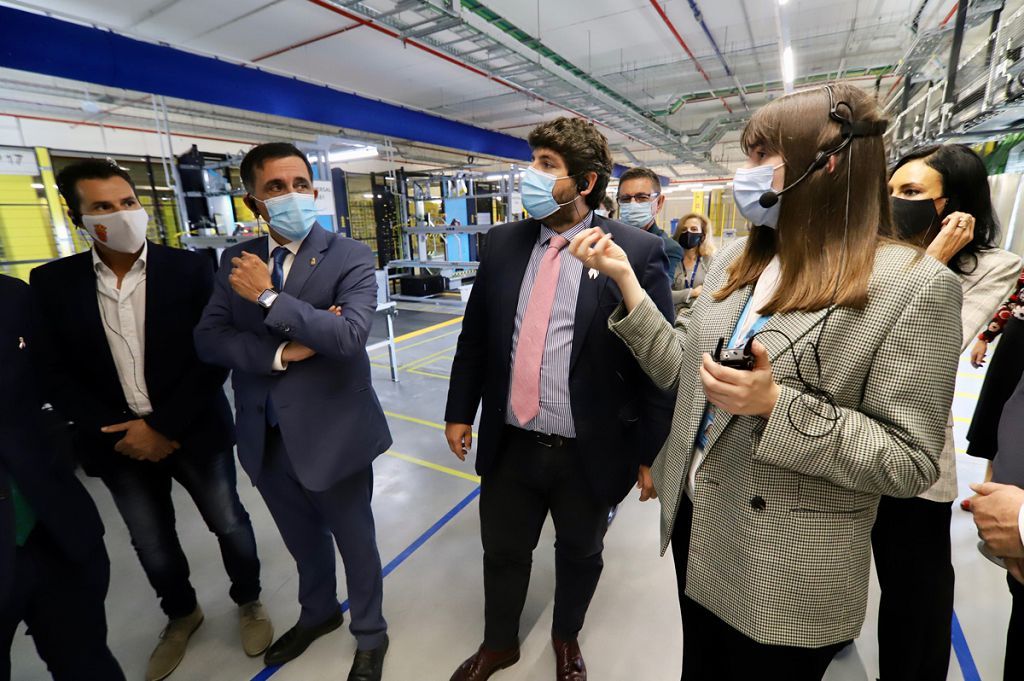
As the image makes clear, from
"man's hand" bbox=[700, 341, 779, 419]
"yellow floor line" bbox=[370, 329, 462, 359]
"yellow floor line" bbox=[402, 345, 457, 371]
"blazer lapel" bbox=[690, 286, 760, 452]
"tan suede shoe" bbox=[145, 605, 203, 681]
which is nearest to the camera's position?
"man's hand" bbox=[700, 341, 779, 419]

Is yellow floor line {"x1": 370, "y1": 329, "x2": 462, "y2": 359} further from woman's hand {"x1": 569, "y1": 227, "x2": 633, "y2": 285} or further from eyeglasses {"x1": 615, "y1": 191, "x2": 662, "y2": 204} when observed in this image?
woman's hand {"x1": 569, "y1": 227, "x2": 633, "y2": 285}

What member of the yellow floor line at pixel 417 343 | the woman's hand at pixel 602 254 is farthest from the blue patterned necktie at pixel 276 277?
the yellow floor line at pixel 417 343

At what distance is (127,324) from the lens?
181 centimetres

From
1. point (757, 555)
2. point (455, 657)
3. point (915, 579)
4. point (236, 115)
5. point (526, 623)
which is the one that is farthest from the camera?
point (236, 115)

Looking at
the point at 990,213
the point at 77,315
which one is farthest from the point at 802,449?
the point at 77,315

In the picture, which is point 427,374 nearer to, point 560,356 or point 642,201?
point 642,201

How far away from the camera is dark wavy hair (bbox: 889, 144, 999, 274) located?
5.72ft

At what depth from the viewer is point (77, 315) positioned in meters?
1.74

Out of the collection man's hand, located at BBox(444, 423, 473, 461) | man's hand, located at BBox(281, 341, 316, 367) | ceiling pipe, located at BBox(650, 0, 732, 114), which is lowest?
man's hand, located at BBox(444, 423, 473, 461)

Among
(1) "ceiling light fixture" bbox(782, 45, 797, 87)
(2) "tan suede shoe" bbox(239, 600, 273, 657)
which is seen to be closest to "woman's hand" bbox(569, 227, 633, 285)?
(2) "tan suede shoe" bbox(239, 600, 273, 657)

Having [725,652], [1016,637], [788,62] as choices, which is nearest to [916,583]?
[1016,637]

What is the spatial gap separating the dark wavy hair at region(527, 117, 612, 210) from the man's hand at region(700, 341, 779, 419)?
0.96 m

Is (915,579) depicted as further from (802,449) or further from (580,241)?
(580,241)

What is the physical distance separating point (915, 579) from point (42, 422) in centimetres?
271
